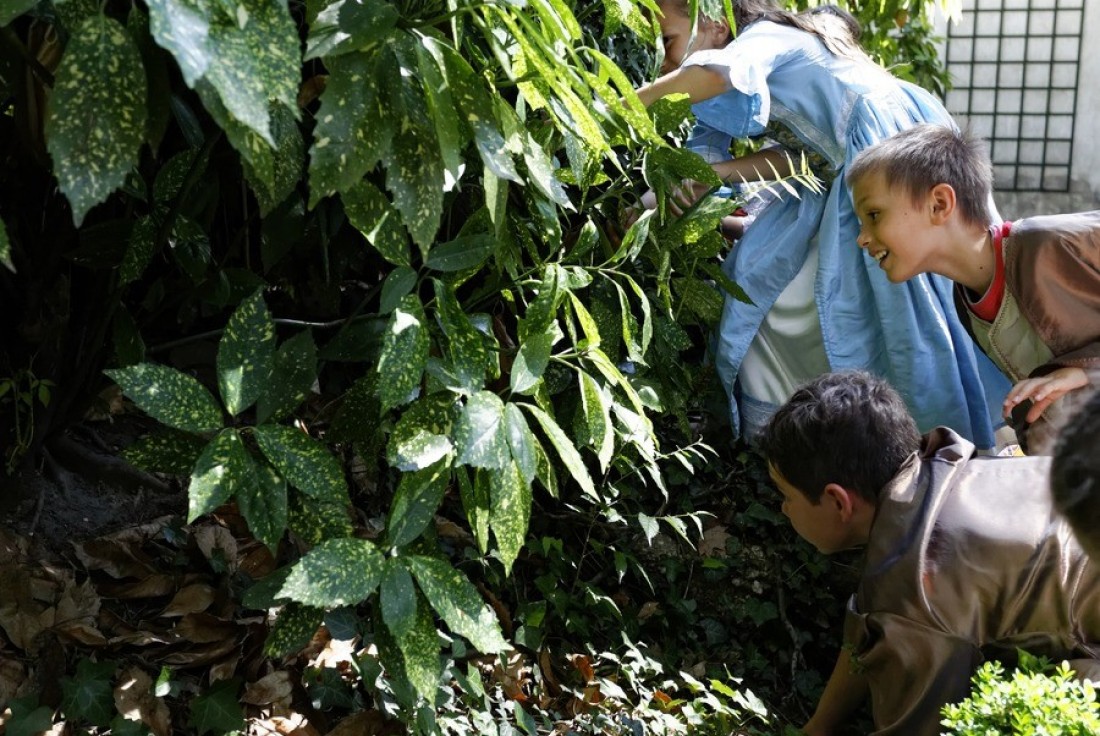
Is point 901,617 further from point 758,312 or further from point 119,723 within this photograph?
point 119,723

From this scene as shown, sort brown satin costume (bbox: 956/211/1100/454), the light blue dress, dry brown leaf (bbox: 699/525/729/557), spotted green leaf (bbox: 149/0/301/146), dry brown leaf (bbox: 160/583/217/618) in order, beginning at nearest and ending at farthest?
spotted green leaf (bbox: 149/0/301/146), dry brown leaf (bbox: 160/583/217/618), brown satin costume (bbox: 956/211/1100/454), the light blue dress, dry brown leaf (bbox: 699/525/729/557)

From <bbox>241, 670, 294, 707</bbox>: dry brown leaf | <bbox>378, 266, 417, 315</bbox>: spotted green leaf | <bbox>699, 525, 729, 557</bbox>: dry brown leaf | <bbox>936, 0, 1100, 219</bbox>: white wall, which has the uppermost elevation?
<bbox>378, 266, 417, 315</bbox>: spotted green leaf

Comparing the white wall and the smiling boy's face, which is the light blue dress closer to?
the smiling boy's face

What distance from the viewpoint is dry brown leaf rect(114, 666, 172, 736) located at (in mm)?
2113

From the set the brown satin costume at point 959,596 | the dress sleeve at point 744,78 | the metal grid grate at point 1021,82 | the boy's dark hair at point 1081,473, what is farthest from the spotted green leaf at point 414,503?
the metal grid grate at point 1021,82

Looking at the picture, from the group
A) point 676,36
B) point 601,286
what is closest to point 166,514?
point 601,286

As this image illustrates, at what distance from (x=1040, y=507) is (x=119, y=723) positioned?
5.43 ft

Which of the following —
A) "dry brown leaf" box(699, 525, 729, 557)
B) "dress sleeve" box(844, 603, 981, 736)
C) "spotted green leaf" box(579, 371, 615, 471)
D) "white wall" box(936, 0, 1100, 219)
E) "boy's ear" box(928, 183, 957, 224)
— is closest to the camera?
"spotted green leaf" box(579, 371, 615, 471)

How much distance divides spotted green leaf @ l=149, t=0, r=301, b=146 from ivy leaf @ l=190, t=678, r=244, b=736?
124 cm

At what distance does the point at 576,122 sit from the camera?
1679mm

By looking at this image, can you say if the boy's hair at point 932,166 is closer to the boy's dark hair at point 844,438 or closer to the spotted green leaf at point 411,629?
the boy's dark hair at point 844,438

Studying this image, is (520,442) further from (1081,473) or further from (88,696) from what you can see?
(88,696)

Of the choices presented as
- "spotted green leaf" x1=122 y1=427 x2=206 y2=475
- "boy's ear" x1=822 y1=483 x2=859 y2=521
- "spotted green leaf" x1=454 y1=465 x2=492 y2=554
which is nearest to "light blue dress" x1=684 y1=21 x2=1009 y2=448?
"boy's ear" x1=822 y1=483 x2=859 y2=521

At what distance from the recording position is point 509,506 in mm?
1697
